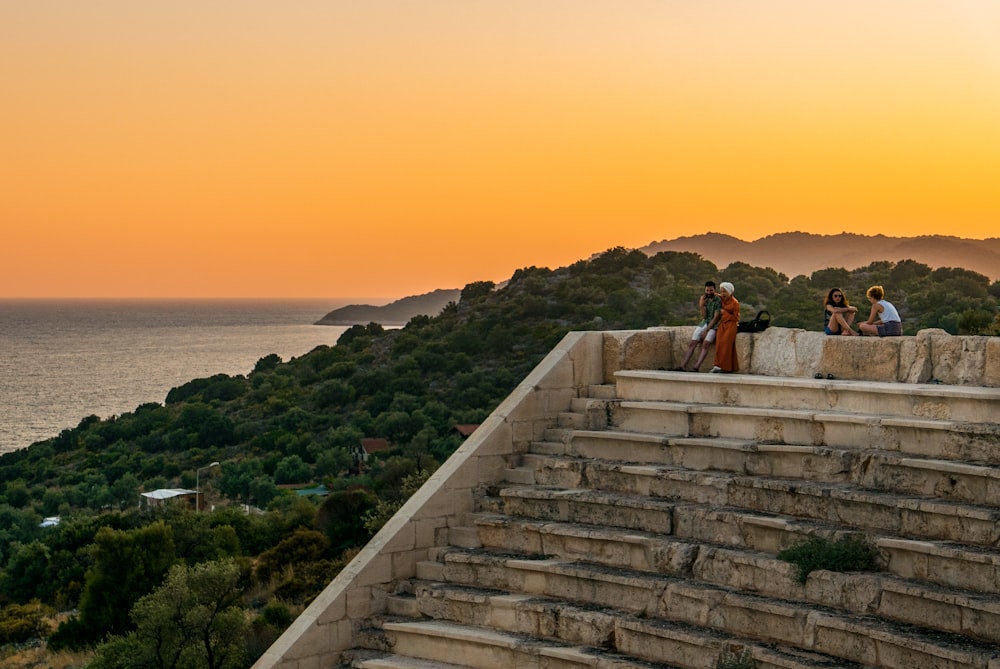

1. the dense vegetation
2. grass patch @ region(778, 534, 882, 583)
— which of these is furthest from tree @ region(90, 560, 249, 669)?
grass patch @ region(778, 534, 882, 583)

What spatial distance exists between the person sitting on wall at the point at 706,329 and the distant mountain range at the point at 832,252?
37162 mm

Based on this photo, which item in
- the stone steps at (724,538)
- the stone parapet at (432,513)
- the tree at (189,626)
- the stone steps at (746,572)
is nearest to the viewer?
the stone steps at (746,572)

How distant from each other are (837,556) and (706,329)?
174 inches

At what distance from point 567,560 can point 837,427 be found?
8.51ft

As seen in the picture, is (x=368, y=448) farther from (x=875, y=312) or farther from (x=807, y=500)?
(x=807, y=500)

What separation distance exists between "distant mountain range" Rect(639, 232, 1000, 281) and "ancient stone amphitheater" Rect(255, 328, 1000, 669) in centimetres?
3851

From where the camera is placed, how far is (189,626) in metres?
13.7

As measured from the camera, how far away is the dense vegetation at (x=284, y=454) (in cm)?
2108

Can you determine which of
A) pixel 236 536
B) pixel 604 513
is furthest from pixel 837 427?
pixel 236 536

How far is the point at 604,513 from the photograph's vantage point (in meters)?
11.1

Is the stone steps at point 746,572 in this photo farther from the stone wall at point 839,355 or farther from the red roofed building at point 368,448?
the red roofed building at point 368,448

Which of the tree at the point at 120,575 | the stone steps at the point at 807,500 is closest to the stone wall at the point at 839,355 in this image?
the stone steps at the point at 807,500

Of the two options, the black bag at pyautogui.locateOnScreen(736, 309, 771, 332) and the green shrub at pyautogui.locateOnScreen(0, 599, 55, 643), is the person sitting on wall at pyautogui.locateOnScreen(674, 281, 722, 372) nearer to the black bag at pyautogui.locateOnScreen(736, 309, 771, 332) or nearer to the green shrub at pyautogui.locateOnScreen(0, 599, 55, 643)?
Answer: the black bag at pyautogui.locateOnScreen(736, 309, 771, 332)

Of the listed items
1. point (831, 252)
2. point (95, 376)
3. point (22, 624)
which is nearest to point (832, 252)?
point (831, 252)
